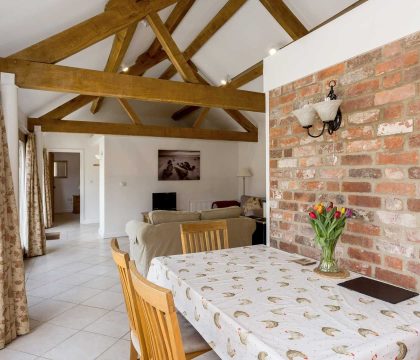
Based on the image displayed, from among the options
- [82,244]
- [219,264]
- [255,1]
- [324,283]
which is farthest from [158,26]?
[82,244]

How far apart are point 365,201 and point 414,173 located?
0.31 meters

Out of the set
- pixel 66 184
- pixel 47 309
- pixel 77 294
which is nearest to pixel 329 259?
pixel 47 309

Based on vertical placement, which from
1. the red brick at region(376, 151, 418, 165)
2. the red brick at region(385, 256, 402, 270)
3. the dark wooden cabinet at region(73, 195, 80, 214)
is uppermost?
the red brick at region(376, 151, 418, 165)

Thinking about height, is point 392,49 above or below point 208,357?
above

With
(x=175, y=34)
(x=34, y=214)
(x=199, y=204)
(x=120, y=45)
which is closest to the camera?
(x=120, y=45)

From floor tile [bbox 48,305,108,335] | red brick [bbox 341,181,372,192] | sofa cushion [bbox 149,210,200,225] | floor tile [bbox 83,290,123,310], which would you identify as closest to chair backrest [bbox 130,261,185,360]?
red brick [bbox 341,181,372,192]

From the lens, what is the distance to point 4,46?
2824 mm

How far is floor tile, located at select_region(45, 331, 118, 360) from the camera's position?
7.25 ft

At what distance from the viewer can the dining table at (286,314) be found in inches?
37.1

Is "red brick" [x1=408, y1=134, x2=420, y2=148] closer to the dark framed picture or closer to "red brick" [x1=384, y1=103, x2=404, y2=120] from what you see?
"red brick" [x1=384, y1=103, x2=404, y2=120]

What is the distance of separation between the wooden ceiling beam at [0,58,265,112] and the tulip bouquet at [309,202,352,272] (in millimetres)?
2506

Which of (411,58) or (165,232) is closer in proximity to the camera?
(411,58)

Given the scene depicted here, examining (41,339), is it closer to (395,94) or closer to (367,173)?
(367,173)

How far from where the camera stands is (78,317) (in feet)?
9.23
